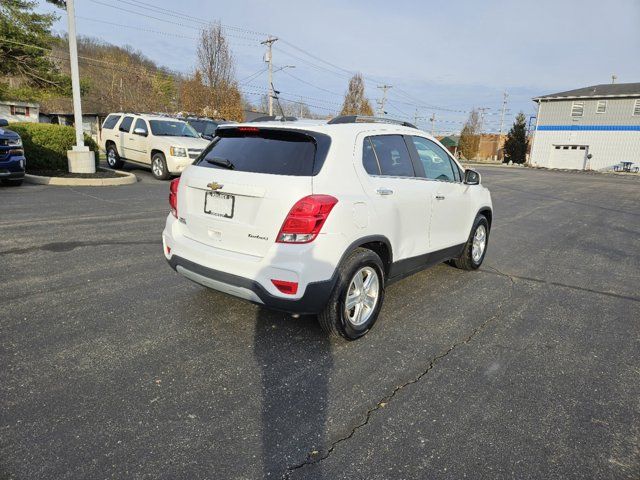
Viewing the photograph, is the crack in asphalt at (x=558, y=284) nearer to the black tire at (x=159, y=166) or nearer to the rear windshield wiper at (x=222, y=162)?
the rear windshield wiper at (x=222, y=162)

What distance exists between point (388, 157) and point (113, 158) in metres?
14.5

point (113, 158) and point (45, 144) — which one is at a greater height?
point (45, 144)

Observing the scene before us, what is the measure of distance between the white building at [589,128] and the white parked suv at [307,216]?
153 ft

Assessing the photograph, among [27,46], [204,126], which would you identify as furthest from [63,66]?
[204,126]

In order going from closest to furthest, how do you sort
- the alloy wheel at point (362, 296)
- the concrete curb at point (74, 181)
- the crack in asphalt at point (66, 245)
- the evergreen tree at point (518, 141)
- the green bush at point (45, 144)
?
the alloy wheel at point (362, 296), the crack in asphalt at point (66, 245), the concrete curb at point (74, 181), the green bush at point (45, 144), the evergreen tree at point (518, 141)

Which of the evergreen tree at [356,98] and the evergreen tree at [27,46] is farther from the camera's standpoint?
the evergreen tree at [356,98]

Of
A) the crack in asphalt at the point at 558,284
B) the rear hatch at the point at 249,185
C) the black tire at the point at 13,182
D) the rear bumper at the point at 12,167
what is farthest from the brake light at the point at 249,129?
the black tire at the point at 13,182

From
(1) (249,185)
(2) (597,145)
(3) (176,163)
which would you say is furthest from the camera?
(2) (597,145)

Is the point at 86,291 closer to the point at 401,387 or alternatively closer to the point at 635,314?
the point at 401,387

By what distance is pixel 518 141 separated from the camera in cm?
4875

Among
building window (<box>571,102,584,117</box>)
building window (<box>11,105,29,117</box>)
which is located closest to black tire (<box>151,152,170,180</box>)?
building window (<box>11,105,29,117</box>)

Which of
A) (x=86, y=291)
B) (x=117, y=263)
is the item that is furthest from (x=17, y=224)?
(x=86, y=291)

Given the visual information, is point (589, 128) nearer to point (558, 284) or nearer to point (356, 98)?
point (356, 98)

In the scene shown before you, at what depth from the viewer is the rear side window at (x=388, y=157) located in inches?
153
